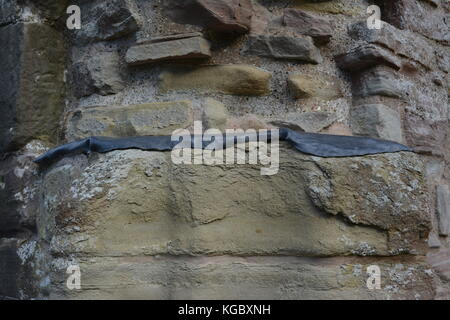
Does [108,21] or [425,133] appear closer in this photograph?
[108,21]

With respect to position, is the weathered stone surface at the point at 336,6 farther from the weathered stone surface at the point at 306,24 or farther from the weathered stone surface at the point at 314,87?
the weathered stone surface at the point at 314,87

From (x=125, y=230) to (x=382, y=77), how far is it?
87 cm

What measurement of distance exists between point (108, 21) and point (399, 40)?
89 cm

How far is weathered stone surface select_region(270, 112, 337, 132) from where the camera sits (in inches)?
55.8

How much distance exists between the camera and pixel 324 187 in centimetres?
119

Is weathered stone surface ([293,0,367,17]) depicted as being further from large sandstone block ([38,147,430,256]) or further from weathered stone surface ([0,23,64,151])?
weathered stone surface ([0,23,64,151])

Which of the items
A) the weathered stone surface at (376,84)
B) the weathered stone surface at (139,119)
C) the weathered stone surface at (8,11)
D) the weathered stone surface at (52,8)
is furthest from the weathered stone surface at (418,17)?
the weathered stone surface at (8,11)

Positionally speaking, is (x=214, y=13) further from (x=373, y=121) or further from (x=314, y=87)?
(x=373, y=121)

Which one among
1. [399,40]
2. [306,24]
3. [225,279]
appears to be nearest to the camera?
[225,279]

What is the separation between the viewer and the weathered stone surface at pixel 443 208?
1719 millimetres

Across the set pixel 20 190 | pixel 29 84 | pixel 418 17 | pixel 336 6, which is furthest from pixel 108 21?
pixel 418 17

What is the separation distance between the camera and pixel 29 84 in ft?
5.22
